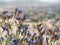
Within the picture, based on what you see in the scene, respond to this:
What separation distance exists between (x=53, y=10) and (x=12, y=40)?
12880 mm

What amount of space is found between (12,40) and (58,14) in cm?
1195

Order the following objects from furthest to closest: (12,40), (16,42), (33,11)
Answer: (33,11)
(12,40)
(16,42)

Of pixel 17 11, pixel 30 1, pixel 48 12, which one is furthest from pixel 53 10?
pixel 17 11

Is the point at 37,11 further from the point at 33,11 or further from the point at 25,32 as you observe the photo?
the point at 25,32

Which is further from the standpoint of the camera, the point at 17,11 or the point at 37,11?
the point at 37,11

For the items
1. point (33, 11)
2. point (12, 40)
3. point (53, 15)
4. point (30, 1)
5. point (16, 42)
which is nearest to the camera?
point (16, 42)

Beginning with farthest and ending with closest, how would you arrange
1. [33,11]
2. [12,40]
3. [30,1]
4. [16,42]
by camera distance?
[30,1] → [33,11] → [12,40] → [16,42]

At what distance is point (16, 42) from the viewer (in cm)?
441

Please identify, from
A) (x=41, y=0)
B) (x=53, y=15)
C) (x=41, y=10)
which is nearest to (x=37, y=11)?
(x=41, y=10)

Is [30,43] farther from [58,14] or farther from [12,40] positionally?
[58,14]

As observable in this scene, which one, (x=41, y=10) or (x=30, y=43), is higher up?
(x=30, y=43)

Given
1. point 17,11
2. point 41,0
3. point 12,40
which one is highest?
point 17,11

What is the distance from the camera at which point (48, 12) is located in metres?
17.3

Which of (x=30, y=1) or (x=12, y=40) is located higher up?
Result: (x=12, y=40)
